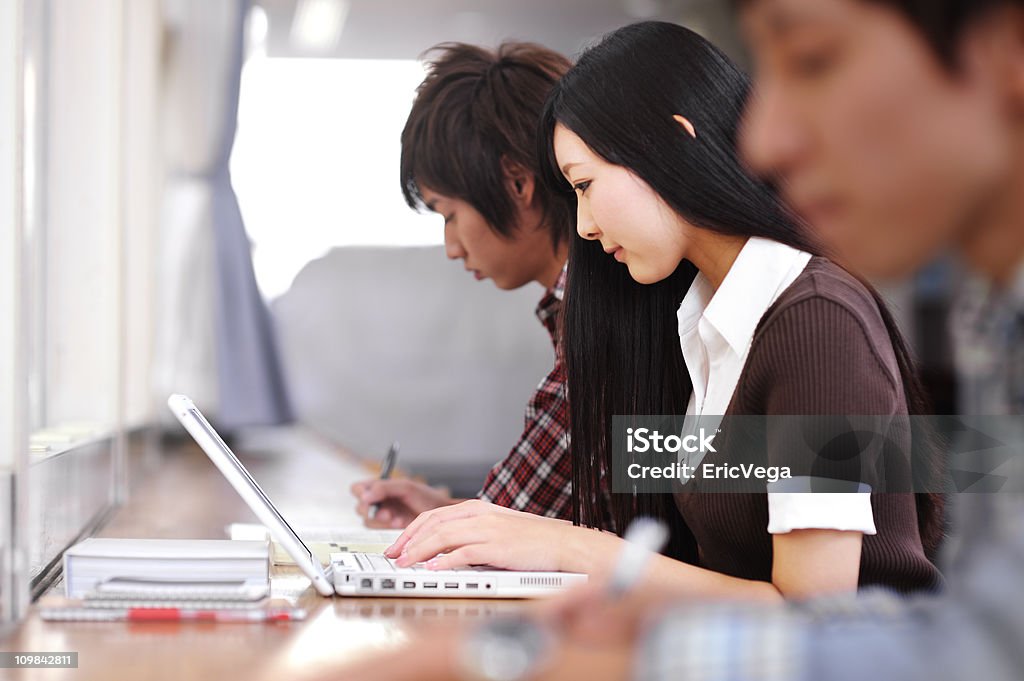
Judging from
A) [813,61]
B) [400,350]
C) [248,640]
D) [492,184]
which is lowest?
[248,640]

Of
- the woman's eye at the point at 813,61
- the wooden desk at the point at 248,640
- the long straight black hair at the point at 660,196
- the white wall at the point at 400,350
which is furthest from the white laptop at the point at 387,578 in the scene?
the white wall at the point at 400,350

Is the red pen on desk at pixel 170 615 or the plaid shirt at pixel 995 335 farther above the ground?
the plaid shirt at pixel 995 335

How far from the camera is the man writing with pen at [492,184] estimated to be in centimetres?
177

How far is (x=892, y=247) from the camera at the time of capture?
547 millimetres

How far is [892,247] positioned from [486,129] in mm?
1319

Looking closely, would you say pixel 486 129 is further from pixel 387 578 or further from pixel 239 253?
pixel 239 253

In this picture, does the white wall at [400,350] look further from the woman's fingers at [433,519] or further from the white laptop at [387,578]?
the white laptop at [387,578]

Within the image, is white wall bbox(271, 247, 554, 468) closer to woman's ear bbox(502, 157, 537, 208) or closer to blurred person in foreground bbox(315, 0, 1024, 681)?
woman's ear bbox(502, 157, 537, 208)

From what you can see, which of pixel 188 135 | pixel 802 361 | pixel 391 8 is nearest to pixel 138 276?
pixel 188 135

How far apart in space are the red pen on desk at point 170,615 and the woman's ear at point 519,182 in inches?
38.8

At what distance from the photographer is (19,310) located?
1.10 meters

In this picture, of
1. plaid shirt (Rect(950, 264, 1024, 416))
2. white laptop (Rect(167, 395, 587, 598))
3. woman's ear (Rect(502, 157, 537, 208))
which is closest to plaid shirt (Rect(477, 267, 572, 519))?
woman's ear (Rect(502, 157, 537, 208))

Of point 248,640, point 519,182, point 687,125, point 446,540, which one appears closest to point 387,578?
point 446,540

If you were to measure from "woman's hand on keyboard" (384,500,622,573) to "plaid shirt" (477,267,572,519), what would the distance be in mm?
471
